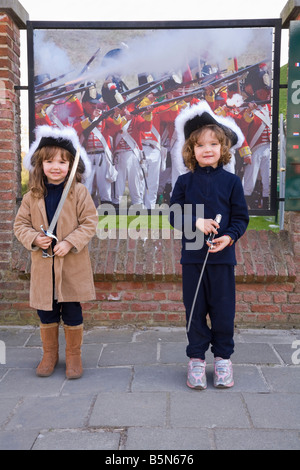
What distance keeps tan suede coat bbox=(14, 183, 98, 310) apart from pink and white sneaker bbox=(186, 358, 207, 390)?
0.79 metres

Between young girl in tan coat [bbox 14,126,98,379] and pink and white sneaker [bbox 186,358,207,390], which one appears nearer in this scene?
pink and white sneaker [bbox 186,358,207,390]

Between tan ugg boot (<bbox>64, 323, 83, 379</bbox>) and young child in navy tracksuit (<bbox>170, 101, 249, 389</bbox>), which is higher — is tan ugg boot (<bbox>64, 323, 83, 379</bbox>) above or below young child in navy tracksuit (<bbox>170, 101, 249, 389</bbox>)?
below

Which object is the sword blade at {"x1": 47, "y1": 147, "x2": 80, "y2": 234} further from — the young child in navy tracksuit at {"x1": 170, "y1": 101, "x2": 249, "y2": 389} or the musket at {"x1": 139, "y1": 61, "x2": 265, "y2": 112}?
the musket at {"x1": 139, "y1": 61, "x2": 265, "y2": 112}

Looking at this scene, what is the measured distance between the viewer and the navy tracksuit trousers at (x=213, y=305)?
122 inches

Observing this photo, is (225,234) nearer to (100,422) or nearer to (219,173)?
(219,173)

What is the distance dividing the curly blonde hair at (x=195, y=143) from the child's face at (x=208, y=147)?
0.06ft

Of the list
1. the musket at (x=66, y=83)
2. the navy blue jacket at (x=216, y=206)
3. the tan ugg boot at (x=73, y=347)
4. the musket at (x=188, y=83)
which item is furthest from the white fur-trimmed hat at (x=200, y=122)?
the musket at (x=66, y=83)

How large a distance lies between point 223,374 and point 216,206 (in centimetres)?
103

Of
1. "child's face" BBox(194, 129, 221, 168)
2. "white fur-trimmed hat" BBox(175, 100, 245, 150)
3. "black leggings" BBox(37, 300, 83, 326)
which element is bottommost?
"black leggings" BBox(37, 300, 83, 326)

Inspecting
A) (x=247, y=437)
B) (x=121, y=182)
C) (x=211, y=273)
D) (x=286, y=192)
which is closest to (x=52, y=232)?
(x=211, y=273)

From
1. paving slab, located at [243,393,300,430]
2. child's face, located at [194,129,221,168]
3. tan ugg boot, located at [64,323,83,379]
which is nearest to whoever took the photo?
paving slab, located at [243,393,300,430]

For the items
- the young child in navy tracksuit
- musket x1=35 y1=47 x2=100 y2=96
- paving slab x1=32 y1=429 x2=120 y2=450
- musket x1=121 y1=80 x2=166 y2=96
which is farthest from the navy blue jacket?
musket x1=35 y1=47 x2=100 y2=96

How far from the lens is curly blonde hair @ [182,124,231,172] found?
120 inches
